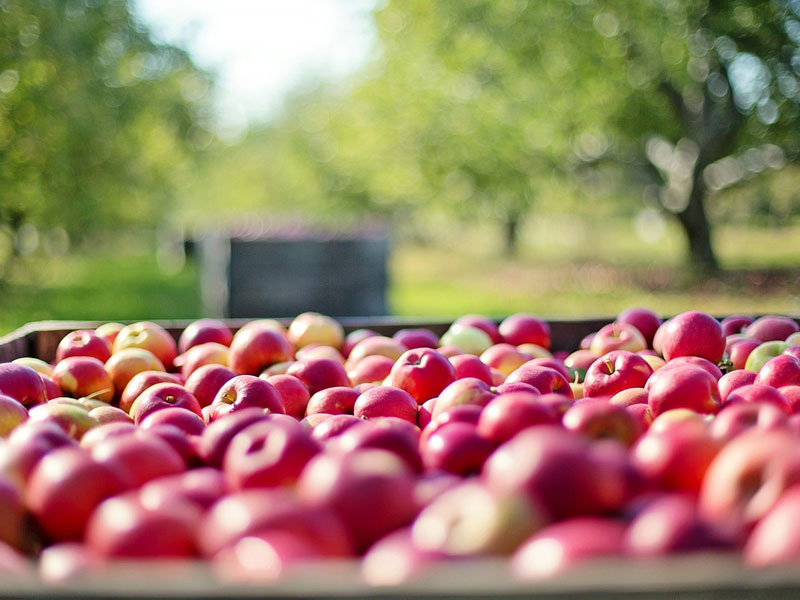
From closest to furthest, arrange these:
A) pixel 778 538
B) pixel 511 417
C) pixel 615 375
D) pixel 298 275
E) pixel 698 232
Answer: pixel 778 538, pixel 511 417, pixel 615 375, pixel 298 275, pixel 698 232

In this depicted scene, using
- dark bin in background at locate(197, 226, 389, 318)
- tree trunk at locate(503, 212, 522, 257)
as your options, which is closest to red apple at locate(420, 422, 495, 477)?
dark bin in background at locate(197, 226, 389, 318)

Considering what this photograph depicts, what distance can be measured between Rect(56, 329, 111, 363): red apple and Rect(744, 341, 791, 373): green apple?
2.42 meters

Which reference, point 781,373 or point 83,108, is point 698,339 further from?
point 83,108

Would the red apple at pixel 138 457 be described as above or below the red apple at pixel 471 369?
below

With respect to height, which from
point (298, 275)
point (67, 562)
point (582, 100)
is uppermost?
point (582, 100)

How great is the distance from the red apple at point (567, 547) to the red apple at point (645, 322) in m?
2.37

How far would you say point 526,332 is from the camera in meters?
3.59

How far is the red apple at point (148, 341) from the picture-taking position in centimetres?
333

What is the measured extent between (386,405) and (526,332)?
144cm

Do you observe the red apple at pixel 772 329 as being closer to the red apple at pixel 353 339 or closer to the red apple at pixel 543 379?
the red apple at pixel 543 379

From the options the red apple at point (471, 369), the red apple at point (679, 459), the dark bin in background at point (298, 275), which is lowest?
the red apple at point (679, 459)

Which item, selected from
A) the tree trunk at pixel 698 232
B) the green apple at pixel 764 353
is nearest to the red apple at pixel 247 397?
the green apple at pixel 764 353

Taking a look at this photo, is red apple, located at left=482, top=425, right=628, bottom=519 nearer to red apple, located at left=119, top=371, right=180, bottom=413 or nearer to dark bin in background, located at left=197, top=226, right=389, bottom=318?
red apple, located at left=119, top=371, right=180, bottom=413

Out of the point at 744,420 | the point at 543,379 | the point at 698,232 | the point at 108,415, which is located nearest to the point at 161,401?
the point at 108,415
